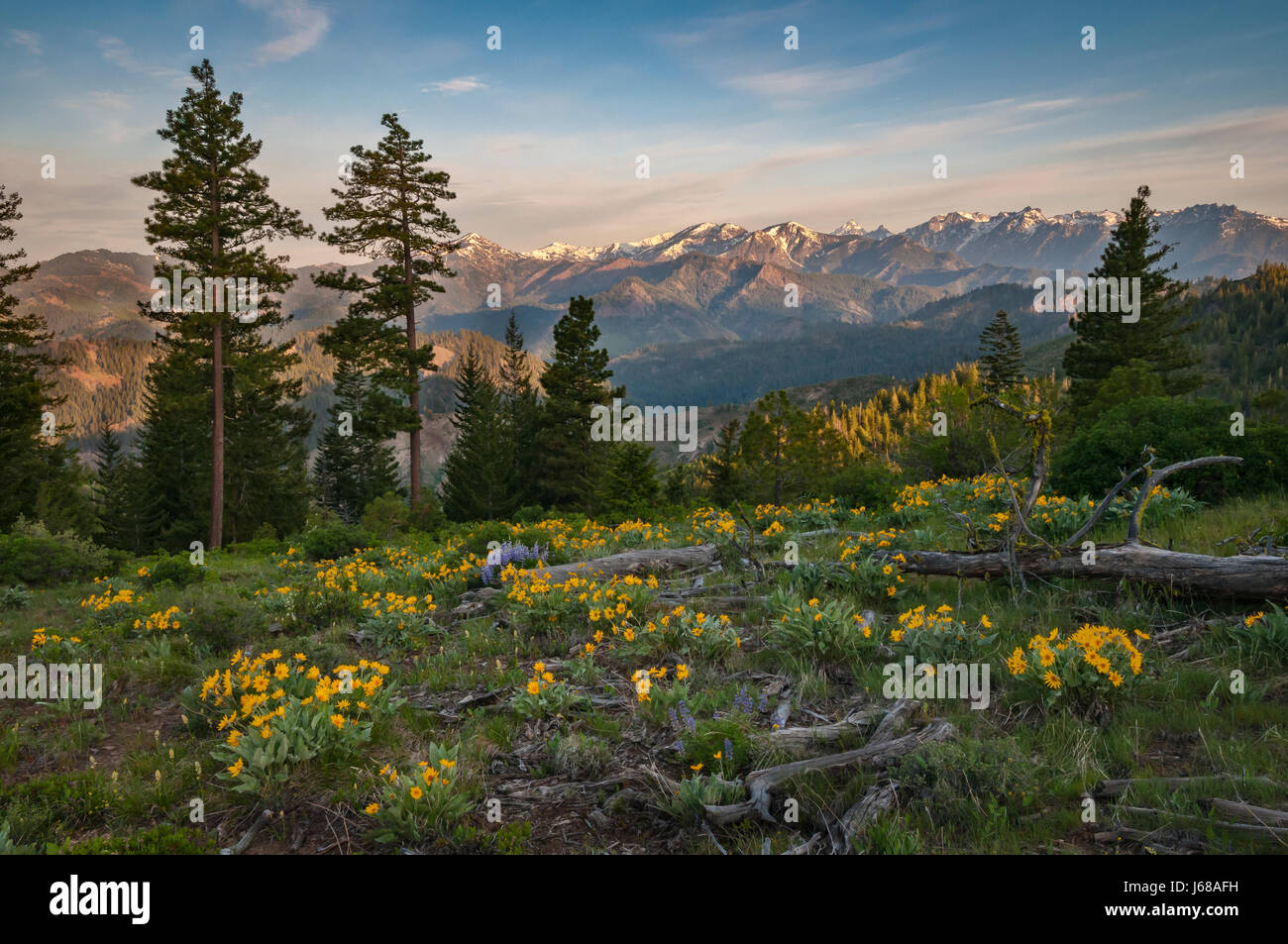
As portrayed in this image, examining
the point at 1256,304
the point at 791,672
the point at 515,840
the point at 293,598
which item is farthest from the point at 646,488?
the point at 1256,304

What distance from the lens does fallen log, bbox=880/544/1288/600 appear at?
5141mm

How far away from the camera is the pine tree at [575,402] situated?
37.0 meters

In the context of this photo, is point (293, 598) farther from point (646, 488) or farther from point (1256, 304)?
point (1256, 304)

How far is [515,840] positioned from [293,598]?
6900 millimetres

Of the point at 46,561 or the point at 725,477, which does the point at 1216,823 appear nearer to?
the point at 46,561

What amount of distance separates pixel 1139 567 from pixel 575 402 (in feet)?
112

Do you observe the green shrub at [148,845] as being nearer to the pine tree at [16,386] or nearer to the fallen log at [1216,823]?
the fallen log at [1216,823]

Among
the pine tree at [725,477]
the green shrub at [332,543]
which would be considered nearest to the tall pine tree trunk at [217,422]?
the green shrub at [332,543]

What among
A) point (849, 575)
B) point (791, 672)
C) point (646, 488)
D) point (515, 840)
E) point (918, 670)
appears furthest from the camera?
point (646, 488)

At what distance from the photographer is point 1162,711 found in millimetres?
4059

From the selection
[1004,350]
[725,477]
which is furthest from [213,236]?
[1004,350]

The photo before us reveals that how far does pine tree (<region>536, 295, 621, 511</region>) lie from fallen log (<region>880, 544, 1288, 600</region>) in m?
30.2

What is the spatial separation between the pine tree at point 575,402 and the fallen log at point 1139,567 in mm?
30209

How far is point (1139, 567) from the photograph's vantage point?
226 inches
